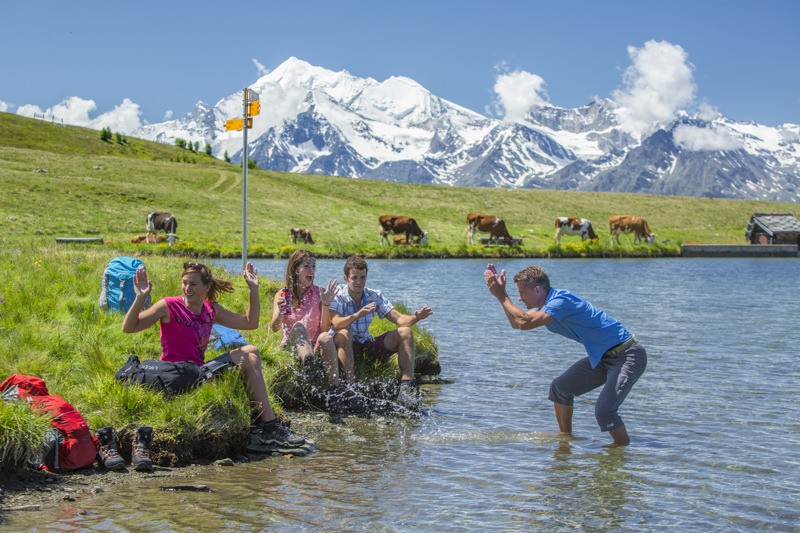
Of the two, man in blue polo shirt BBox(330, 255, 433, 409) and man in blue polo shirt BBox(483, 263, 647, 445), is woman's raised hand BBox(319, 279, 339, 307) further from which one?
man in blue polo shirt BBox(483, 263, 647, 445)

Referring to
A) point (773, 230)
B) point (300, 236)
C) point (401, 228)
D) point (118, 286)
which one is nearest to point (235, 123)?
point (118, 286)

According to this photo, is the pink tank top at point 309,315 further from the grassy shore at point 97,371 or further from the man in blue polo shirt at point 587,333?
the man in blue polo shirt at point 587,333

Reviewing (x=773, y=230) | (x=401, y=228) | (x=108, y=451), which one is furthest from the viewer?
(x=773, y=230)

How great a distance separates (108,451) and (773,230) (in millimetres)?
81914

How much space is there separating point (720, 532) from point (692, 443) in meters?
3.15

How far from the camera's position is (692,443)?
10.2 m

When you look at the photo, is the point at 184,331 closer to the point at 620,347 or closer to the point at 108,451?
the point at 108,451

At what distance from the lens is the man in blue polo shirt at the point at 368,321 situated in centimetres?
1155

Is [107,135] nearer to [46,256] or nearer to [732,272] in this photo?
[732,272]

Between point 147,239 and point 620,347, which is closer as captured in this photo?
point 620,347

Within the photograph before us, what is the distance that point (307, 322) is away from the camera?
38.6 ft

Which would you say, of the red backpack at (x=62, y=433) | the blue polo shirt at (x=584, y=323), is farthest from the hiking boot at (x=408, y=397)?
the red backpack at (x=62, y=433)

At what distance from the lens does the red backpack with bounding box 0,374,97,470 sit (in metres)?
7.90

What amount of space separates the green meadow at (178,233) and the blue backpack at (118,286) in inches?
13.7
